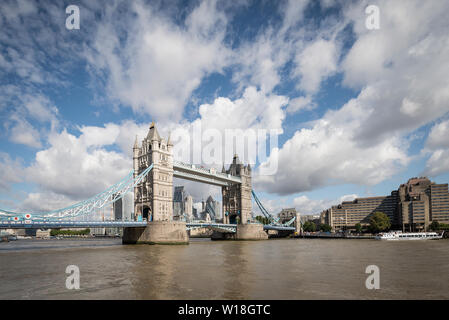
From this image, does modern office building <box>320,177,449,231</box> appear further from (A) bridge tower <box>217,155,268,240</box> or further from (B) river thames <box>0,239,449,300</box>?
(B) river thames <box>0,239,449,300</box>

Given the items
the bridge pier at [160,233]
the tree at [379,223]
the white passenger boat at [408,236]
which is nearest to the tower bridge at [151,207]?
the bridge pier at [160,233]

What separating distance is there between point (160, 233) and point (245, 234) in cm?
2874

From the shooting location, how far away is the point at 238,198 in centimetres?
8275

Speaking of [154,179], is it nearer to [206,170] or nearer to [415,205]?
[206,170]

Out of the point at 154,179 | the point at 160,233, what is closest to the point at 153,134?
the point at 154,179

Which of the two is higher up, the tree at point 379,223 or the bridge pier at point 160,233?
the bridge pier at point 160,233

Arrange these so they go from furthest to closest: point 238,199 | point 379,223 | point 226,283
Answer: point 379,223 < point 238,199 < point 226,283

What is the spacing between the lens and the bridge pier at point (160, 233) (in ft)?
161

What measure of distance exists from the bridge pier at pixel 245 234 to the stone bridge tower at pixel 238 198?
5.72 metres

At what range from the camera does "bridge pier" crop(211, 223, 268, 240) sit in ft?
240

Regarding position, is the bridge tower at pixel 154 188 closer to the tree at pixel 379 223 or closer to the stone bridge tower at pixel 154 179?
the stone bridge tower at pixel 154 179

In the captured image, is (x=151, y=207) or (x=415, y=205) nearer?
(x=151, y=207)
